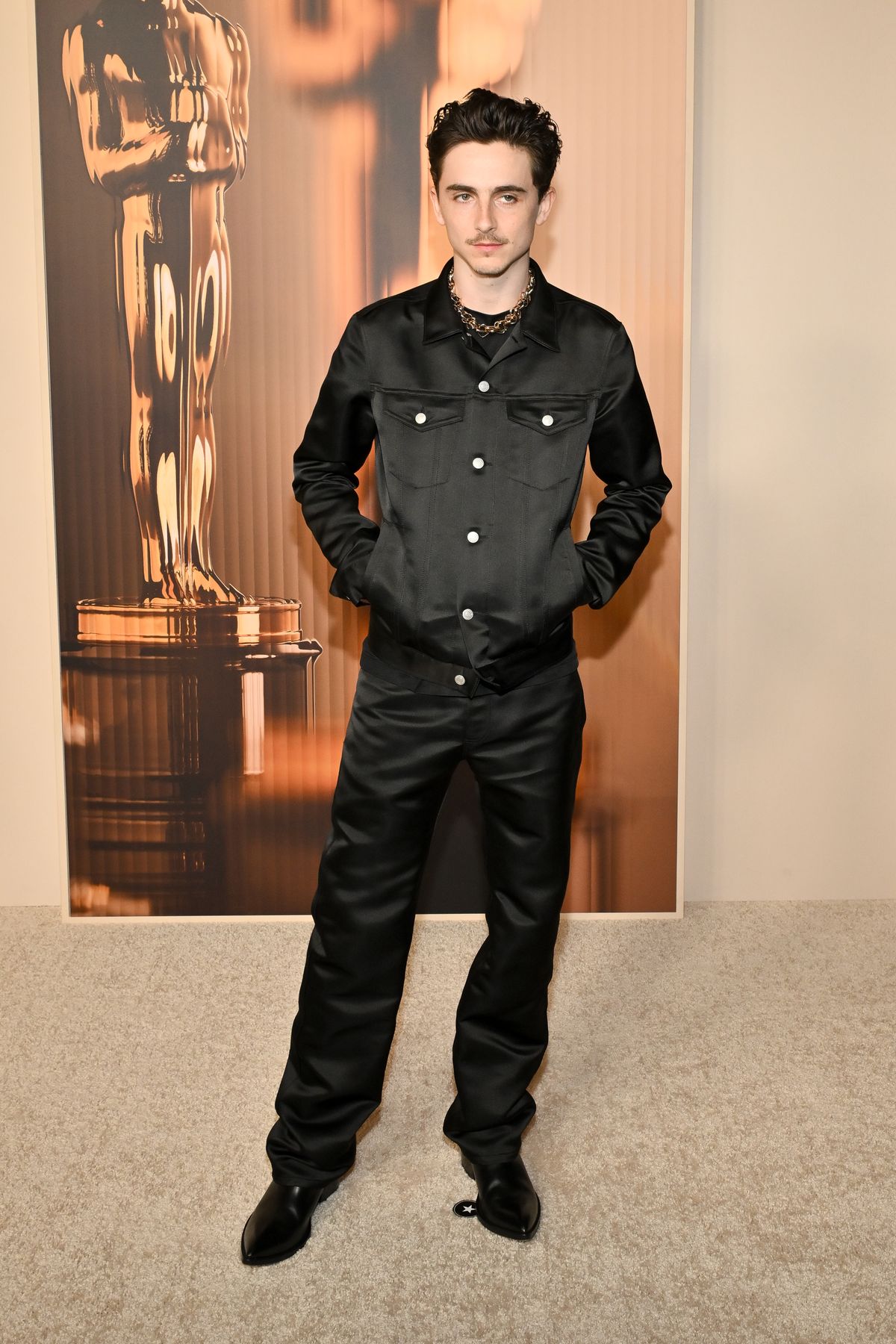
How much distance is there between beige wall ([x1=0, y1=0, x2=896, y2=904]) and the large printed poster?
121 mm

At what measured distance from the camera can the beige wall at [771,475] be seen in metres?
2.77

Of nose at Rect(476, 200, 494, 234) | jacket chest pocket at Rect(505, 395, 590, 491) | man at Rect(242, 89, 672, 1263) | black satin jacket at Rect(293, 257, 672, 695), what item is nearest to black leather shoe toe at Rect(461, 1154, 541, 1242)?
man at Rect(242, 89, 672, 1263)

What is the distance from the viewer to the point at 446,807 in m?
2.90

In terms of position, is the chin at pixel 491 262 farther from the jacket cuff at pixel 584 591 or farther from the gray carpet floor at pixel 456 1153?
the gray carpet floor at pixel 456 1153

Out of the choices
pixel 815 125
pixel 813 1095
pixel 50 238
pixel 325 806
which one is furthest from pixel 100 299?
pixel 813 1095

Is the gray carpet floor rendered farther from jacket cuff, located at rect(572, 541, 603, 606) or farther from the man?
jacket cuff, located at rect(572, 541, 603, 606)

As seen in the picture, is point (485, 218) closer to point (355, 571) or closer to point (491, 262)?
point (491, 262)

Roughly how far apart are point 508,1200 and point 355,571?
1.01 meters

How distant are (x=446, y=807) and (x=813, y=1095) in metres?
1.09

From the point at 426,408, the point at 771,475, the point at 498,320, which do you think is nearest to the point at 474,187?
the point at 498,320

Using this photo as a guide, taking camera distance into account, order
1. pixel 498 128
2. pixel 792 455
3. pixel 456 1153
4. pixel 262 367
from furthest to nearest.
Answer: pixel 792 455
pixel 262 367
pixel 456 1153
pixel 498 128

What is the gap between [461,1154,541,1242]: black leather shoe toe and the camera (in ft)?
5.91

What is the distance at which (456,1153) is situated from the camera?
6.66 feet

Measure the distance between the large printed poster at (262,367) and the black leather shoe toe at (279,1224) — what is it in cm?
117
